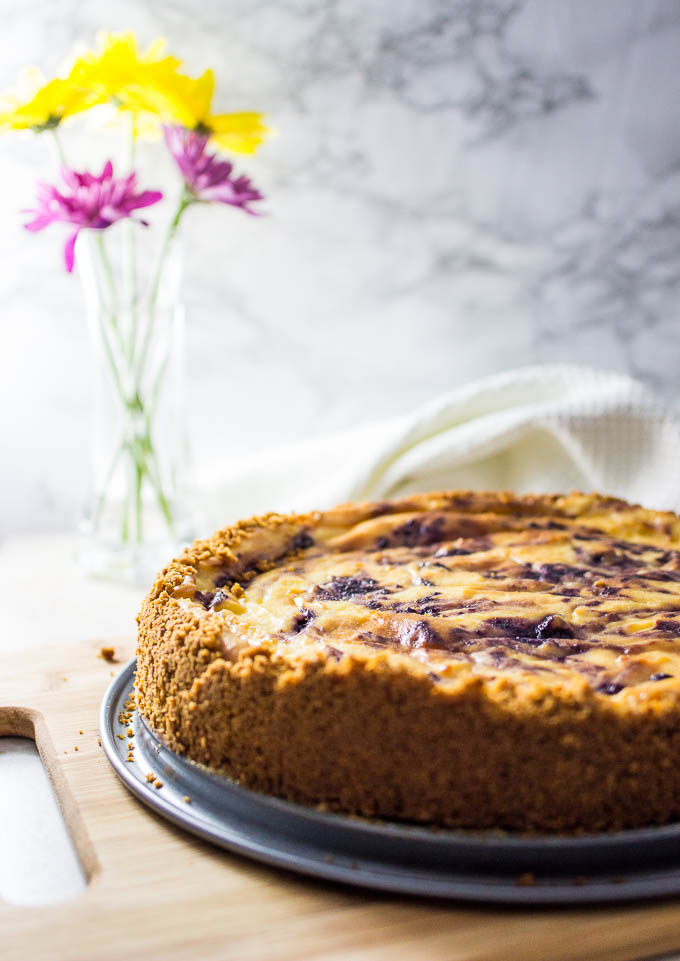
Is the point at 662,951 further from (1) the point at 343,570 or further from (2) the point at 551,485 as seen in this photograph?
(2) the point at 551,485

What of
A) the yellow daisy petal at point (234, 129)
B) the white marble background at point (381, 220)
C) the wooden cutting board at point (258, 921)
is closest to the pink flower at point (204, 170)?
the yellow daisy petal at point (234, 129)

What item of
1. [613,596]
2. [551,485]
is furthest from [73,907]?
[551,485]

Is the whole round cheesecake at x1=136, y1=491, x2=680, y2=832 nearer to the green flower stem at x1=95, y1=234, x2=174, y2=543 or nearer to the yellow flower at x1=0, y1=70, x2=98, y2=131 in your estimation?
the green flower stem at x1=95, y1=234, x2=174, y2=543

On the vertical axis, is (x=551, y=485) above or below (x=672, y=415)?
below

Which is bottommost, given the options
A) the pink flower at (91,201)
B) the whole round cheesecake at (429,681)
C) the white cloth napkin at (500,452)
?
the whole round cheesecake at (429,681)

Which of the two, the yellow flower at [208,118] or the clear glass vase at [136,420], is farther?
the clear glass vase at [136,420]

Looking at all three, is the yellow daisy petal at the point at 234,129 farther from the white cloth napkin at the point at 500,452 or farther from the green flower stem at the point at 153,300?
the white cloth napkin at the point at 500,452

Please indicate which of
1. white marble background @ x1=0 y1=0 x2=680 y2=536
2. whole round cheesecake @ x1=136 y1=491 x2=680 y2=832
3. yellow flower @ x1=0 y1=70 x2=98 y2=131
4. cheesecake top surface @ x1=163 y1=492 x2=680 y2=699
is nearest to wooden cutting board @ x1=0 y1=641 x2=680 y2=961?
whole round cheesecake @ x1=136 y1=491 x2=680 y2=832
